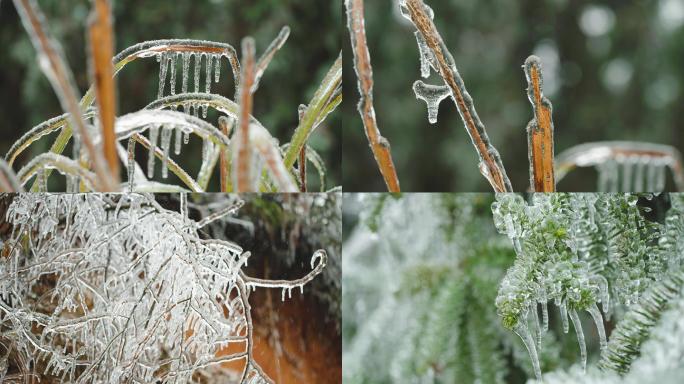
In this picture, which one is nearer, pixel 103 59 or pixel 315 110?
pixel 103 59

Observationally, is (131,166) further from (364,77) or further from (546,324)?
(546,324)

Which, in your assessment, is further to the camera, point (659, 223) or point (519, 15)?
point (519, 15)

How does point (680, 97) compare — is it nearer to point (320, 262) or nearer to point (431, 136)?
point (431, 136)

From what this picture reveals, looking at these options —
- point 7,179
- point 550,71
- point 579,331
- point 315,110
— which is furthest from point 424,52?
point 550,71

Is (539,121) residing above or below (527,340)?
above

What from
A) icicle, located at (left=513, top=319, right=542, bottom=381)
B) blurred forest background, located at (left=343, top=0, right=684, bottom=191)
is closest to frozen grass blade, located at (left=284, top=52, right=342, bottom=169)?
icicle, located at (left=513, top=319, right=542, bottom=381)

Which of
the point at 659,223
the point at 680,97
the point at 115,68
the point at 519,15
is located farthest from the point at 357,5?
the point at 680,97
